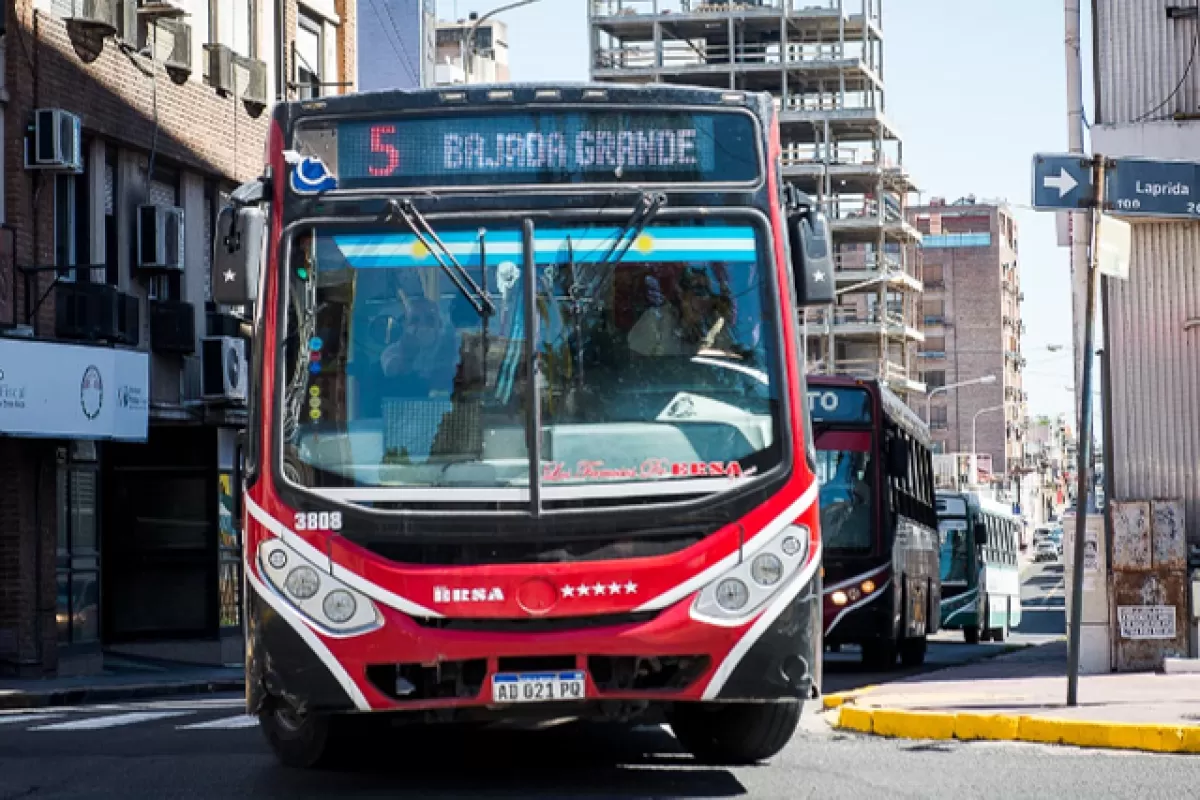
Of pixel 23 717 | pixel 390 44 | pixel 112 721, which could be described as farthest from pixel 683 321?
pixel 390 44

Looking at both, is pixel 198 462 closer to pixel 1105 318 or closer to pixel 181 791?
pixel 1105 318

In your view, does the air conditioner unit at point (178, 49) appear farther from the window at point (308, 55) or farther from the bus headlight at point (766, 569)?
the bus headlight at point (766, 569)

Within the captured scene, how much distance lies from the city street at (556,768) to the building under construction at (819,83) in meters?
82.0

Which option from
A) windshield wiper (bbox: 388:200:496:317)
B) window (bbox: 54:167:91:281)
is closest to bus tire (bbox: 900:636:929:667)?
window (bbox: 54:167:91:281)

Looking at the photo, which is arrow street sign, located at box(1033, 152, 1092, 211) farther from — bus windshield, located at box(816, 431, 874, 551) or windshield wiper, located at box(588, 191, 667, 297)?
bus windshield, located at box(816, 431, 874, 551)

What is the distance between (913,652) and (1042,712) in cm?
1502

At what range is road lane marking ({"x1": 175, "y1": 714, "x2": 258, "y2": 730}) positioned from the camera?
15727 millimetres

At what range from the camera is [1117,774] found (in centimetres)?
1105

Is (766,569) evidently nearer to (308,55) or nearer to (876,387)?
(876,387)

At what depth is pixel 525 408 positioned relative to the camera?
10.0m

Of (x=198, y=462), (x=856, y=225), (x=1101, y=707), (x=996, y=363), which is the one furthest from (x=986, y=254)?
(x=1101, y=707)

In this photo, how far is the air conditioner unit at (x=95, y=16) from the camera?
26969 millimetres

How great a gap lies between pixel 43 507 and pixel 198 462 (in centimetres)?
420

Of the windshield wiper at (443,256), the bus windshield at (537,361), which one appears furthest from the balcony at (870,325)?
the windshield wiper at (443,256)
